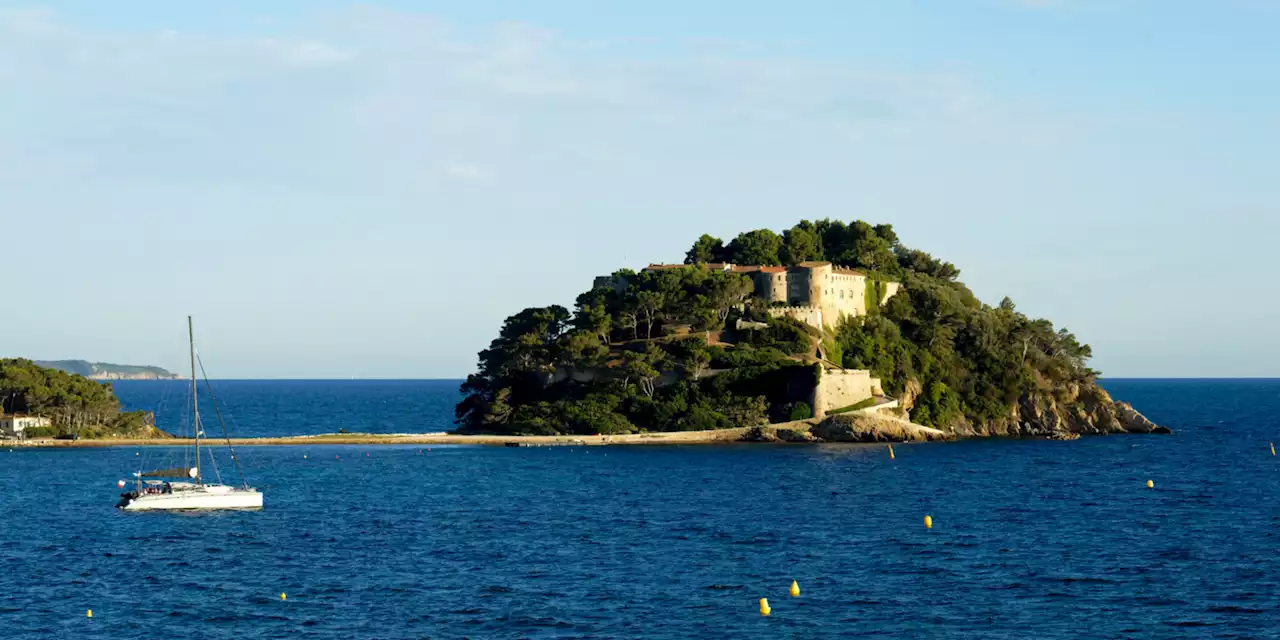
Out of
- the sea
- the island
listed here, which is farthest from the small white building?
the island

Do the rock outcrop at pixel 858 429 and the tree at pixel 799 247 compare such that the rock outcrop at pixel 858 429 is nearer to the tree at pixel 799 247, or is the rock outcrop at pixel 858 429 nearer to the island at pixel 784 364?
the island at pixel 784 364

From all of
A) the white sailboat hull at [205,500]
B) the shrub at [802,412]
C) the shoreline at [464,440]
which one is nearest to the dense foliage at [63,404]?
the shoreline at [464,440]

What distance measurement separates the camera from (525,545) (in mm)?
56844

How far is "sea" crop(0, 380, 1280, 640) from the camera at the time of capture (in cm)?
4203

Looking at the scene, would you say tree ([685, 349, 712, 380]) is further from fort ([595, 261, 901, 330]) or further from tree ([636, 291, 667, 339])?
fort ([595, 261, 901, 330])

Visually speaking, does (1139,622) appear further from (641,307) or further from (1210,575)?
A: (641,307)

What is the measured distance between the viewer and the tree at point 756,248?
472 feet

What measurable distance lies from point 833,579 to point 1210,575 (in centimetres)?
1347

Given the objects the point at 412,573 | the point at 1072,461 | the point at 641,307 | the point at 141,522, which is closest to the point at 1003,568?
the point at 412,573

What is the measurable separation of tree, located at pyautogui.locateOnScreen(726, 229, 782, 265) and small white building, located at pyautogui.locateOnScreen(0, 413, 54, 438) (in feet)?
225

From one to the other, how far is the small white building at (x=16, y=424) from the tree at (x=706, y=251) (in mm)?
65941

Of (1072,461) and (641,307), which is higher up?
(641,307)

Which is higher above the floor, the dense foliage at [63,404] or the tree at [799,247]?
the tree at [799,247]

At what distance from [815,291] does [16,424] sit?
68.8 meters
